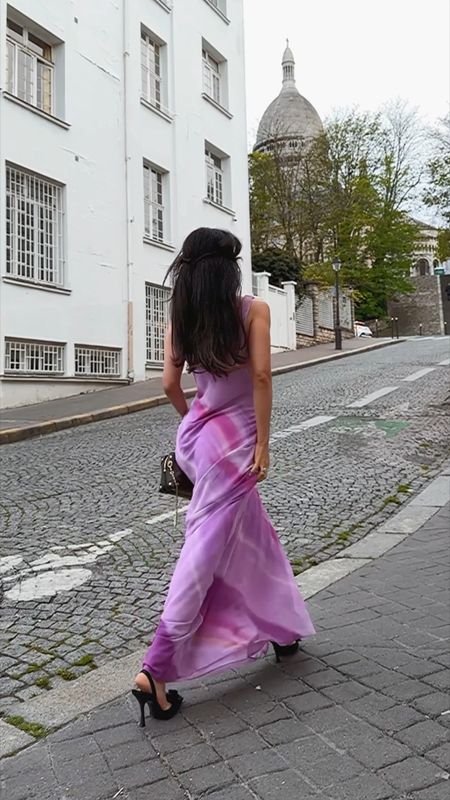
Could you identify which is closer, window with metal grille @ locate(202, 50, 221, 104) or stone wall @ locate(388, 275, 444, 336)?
window with metal grille @ locate(202, 50, 221, 104)

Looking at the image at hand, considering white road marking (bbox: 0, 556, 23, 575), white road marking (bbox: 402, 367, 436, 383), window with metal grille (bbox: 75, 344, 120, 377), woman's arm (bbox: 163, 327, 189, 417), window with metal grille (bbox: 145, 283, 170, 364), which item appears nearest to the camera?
woman's arm (bbox: 163, 327, 189, 417)

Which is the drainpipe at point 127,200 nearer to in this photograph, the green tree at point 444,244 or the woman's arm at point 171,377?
the green tree at point 444,244

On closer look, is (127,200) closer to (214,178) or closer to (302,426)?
(214,178)

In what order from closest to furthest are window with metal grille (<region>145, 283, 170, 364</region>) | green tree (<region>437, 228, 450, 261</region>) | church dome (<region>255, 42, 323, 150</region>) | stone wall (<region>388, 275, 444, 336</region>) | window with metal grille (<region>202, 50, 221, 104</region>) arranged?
1. window with metal grille (<region>145, 283, 170, 364</region>)
2. green tree (<region>437, 228, 450, 261</region>)
3. window with metal grille (<region>202, 50, 221, 104</region>)
4. church dome (<region>255, 42, 323, 150</region>)
5. stone wall (<region>388, 275, 444, 336</region>)

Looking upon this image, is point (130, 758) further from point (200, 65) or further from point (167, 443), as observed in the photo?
point (200, 65)

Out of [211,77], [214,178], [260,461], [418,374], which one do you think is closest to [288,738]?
[260,461]

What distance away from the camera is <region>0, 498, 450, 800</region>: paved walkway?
234cm

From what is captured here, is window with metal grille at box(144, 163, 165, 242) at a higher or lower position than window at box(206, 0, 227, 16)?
lower

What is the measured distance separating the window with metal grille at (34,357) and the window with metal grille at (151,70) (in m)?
8.18

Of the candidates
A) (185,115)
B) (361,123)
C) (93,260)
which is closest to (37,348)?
(93,260)

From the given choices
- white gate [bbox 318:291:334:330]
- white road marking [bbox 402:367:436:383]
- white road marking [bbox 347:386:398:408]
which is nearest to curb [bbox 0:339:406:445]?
white road marking [bbox 347:386:398:408]

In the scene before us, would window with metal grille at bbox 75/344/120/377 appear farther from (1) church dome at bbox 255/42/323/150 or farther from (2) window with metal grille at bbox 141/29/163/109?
(1) church dome at bbox 255/42/323/150

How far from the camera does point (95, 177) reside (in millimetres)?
17234

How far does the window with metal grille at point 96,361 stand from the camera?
16578mm
